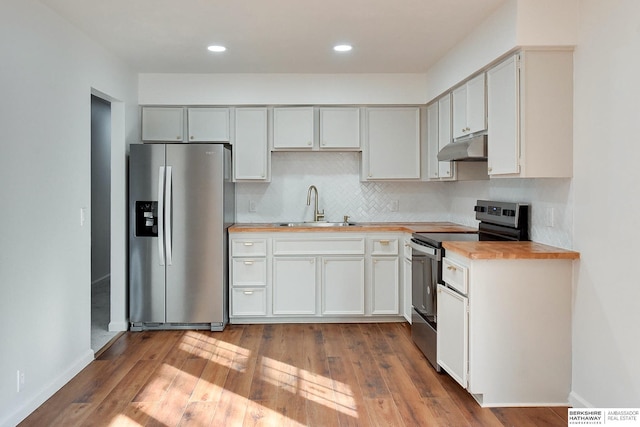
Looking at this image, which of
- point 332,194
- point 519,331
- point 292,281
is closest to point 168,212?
point 292,281

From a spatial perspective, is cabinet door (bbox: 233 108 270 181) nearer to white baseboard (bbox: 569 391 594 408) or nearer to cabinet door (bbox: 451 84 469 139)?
cabinet door (bbox: 451 84 469 139)

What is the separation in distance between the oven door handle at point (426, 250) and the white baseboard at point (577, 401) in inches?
45.1

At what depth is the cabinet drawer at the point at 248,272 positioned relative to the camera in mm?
4805

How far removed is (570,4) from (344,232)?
265 cm

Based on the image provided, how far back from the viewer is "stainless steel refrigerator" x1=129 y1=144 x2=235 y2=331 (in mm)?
4566

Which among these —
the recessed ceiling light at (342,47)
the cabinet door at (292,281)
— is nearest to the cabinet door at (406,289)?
the cabinet door at (292,281)

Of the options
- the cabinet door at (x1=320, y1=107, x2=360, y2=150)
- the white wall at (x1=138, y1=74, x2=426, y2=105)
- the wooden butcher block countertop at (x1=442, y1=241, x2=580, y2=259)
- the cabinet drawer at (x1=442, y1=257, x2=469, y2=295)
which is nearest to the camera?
the wooden butcher block countertop at (x1=442, y1=241, x2=580, y2=259)

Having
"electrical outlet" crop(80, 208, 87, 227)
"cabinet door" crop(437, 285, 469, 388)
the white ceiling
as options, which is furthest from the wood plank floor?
the white ceiling

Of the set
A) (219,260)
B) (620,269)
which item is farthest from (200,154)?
(620,269)

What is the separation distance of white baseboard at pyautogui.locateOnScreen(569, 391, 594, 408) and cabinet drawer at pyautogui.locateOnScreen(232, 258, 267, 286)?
9.10ft

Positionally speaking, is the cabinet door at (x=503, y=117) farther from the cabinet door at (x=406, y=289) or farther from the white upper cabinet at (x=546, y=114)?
the cabinet door at (x=406, y=289)

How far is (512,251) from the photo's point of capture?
2.96 meters

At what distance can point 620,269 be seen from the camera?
2.54 meters

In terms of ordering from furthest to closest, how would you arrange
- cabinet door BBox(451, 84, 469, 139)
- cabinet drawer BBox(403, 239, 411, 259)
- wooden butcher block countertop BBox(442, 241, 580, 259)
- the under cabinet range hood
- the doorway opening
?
the doorway opening, cabinet drawer BBox(403, 239, 411, 259), cabinet door BBox(451, 84, 469, 139), the under cabinet range hood, wooden butcher block countertop BBox(442, 241, 580, 259)
